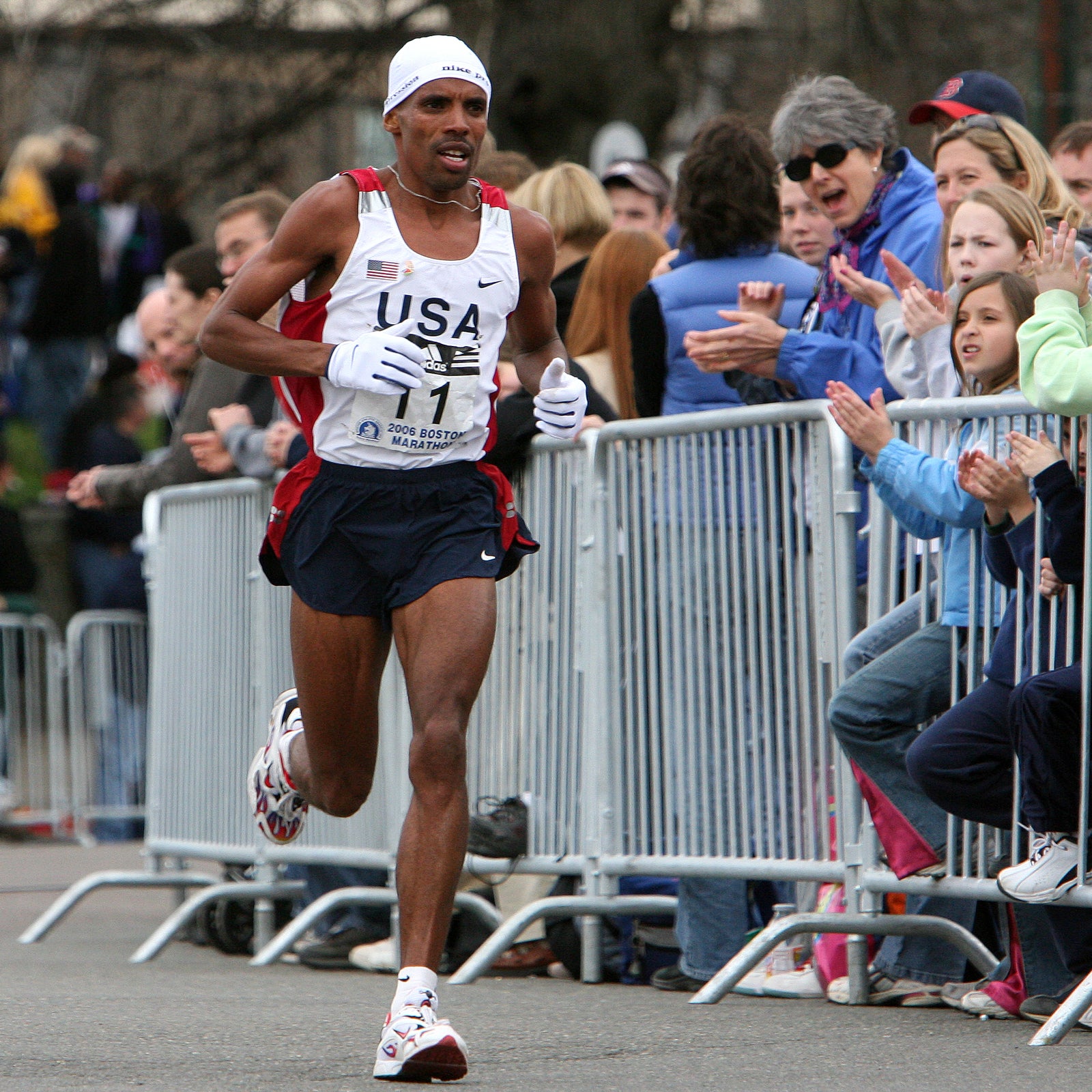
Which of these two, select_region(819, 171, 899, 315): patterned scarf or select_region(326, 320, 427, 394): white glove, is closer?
select_region(326, 320, 427, 394): white glove

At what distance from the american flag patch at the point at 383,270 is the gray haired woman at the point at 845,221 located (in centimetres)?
131

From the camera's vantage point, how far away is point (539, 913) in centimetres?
666

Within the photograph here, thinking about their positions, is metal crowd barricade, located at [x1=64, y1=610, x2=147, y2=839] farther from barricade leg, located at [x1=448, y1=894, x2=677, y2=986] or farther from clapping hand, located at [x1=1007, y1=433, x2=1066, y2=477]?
clapping hand, located at [x1=1007, y1=433, x2=1066, y2=477]

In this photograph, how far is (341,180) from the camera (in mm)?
5441

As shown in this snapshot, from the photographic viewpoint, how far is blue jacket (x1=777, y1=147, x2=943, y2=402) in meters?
6.45

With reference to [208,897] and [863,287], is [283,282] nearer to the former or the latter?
[863,287]

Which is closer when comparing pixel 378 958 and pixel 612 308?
pixel 378 958

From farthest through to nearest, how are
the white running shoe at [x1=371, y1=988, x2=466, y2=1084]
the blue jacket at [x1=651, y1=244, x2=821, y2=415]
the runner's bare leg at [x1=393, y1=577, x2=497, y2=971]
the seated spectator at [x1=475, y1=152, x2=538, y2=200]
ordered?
the seated spectator at [x1=475, y1=152, x2=538, y2=200] < the blue jacket at [x1=651, y1=244, x2=821, y2=415] < the runner's bare leg at [x1=393, y1=577, x2=497, y2=971] < the white running shoe at [x1=371, y1=988, x2=466, y2=1084]

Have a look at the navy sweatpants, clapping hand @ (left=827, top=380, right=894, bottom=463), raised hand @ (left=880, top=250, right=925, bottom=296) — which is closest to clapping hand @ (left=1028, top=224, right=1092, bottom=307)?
clapping hand @ (left=827, top=380, right=894, bottom=463)

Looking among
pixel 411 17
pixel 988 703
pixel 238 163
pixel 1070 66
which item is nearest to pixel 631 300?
pixel 988 703

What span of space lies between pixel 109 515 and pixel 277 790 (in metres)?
6.98

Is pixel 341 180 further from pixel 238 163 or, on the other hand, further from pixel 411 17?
pixel 238 163

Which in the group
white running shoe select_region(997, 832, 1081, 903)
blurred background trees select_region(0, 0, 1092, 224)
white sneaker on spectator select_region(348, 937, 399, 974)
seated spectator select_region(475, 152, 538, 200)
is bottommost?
white sneaker on spectator select_region(348, 937, 399, 974)

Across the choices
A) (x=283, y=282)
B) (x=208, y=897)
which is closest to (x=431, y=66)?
(x=283, y=282)
